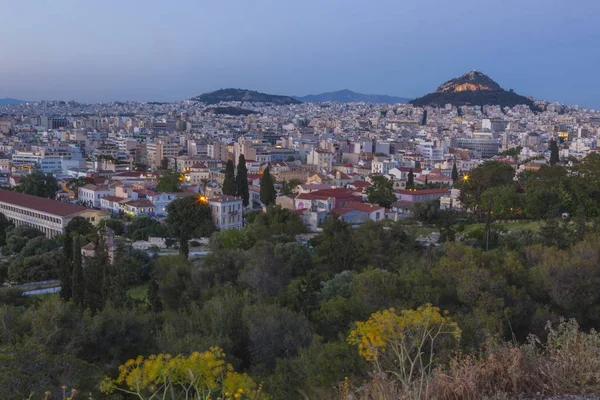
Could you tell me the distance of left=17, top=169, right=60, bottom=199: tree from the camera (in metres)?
33.7

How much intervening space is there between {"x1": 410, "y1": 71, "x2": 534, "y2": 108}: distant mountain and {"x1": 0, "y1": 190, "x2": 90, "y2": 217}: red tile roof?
102m

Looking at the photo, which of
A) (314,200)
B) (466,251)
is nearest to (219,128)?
(314,200)

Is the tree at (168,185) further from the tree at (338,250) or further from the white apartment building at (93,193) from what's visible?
the tree at (338,250)

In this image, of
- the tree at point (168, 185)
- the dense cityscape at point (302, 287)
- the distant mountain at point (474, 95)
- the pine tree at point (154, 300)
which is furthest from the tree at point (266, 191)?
the distant mountain at point (474, 95)

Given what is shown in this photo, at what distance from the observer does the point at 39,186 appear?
33.8 meters

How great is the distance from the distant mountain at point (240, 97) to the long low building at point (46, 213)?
123388 mm

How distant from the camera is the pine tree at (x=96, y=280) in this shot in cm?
1395

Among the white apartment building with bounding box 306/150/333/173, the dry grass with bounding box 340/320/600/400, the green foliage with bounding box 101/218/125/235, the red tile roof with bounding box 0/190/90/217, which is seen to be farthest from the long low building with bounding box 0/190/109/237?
the white apartment building with bounding box 306/150/333/173

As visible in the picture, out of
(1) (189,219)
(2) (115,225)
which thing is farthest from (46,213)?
(1) (189,219)

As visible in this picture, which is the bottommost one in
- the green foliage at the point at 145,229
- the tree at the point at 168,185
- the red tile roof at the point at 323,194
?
the green foliage at the point at 145,229

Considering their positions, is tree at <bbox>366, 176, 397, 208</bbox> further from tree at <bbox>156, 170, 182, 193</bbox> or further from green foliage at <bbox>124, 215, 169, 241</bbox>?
tree at <bbox>156, 170, 182, 193</bbox>

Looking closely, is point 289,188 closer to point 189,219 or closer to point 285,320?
point 189,219

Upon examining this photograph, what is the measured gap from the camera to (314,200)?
88.8 ft

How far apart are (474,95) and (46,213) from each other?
10811 cm
